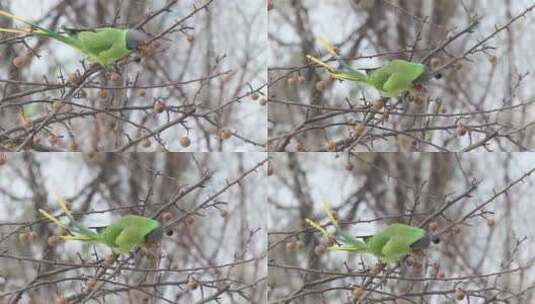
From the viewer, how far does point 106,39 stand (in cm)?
214

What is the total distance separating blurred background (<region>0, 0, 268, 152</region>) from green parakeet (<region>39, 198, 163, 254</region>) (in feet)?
0.52

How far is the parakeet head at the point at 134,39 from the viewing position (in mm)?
2160

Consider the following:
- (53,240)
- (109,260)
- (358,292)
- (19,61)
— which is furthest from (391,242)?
(19,61)

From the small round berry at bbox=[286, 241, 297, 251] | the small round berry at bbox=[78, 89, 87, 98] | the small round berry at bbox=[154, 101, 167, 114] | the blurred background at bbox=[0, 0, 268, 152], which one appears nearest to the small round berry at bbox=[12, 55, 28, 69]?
the blurred background at bbox=[0, 0, 268, 152]

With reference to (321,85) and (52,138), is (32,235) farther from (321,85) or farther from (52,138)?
(321,85)

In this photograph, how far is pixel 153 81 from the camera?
2.25 m

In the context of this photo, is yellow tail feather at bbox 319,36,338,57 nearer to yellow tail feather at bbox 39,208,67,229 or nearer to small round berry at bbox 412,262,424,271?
small round berry at bbox 412,262,424,271

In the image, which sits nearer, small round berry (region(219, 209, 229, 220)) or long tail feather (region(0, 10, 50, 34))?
long tail feather (region(0, 10, 50, 34))

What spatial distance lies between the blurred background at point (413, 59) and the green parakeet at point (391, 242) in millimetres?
182

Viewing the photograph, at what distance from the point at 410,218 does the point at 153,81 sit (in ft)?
1.96

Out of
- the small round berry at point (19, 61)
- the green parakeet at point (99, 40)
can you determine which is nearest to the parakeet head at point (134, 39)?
the green parakeet at point (99, 40)

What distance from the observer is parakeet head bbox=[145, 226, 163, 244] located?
219cm

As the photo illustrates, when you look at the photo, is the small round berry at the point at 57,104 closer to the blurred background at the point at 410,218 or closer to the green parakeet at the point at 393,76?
the blurred background at the point at 410,218

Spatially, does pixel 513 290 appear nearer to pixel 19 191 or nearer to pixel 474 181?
pixel 474 181
